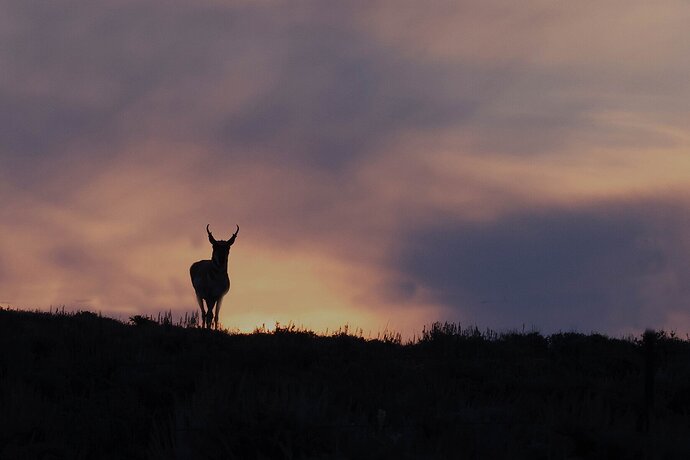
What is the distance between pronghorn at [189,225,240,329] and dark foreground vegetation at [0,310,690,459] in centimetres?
681

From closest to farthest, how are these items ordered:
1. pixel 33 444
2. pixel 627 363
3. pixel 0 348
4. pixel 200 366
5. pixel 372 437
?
1. pixel 372 437
2. pixel 33 444
3. pixel 200 366
4. pixel 0 348
5. pixel 627 363

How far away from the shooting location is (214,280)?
28.5 meters

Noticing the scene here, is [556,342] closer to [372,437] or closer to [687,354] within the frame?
[687,354]

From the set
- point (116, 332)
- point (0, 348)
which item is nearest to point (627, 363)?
point (116, 332)

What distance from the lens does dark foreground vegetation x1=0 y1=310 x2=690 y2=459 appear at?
31.2 ft

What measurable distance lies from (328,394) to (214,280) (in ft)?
56.1

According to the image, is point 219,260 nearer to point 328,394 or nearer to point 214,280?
point 214,280

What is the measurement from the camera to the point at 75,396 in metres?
13.3

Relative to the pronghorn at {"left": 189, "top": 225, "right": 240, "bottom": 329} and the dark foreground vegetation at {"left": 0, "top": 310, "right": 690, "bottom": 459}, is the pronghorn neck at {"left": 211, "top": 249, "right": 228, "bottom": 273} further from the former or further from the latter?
the dark foreground vegetation at {"left": 0, "top": 310, "right": 690, "bottom": 459}

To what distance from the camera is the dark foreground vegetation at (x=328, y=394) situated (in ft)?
31.2

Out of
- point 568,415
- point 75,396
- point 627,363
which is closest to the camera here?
point 568,415

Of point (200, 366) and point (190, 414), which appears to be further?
point (200, 366)

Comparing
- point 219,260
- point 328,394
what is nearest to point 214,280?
→ point 219,260

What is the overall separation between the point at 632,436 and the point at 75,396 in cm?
752
